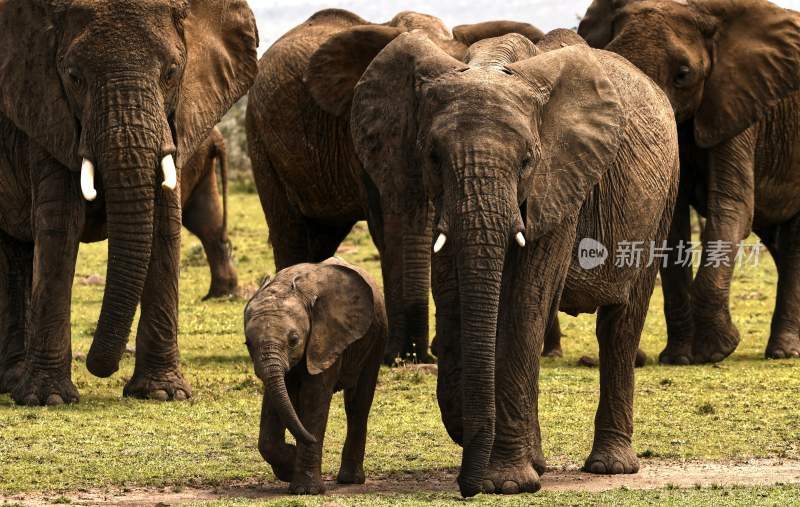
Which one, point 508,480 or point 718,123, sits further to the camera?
point 718,123

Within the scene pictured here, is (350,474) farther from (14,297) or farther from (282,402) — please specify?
(14,297)

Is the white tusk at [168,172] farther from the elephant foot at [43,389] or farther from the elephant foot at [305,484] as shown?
the elephant foot at [305,484]

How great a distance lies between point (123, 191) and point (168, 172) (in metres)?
0.25

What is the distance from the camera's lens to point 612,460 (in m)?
9.29

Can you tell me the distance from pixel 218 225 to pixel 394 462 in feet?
26.2

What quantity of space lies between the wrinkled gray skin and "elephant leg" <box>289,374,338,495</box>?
540 mm

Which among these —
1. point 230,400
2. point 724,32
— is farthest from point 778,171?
point 230,400

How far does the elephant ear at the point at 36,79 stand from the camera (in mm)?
10719

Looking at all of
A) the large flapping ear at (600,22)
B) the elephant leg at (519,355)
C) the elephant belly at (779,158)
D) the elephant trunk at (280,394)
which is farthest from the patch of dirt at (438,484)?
the large flapping ear at (600,22)

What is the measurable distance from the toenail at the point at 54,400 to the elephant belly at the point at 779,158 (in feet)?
18.0

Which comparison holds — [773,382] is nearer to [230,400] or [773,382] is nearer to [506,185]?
[230,400]

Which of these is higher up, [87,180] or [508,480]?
[87,180]

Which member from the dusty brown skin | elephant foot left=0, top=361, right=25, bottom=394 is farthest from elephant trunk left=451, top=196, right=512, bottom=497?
the dusty brown skin

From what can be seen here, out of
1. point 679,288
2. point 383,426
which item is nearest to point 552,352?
point 679,288
